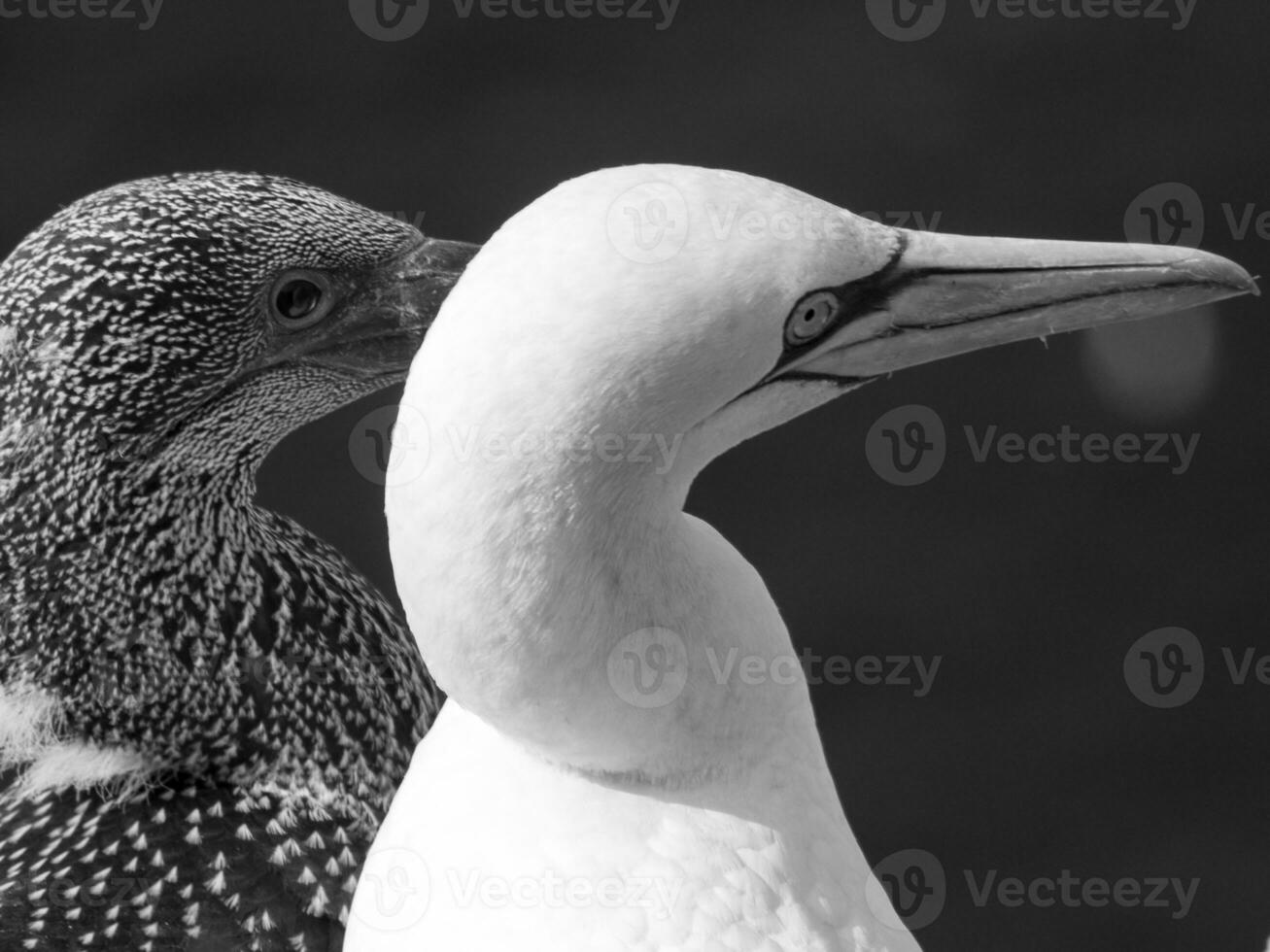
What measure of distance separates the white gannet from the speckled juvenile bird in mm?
1288

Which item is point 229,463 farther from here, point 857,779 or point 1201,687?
point 1201,687

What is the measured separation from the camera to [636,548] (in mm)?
2752

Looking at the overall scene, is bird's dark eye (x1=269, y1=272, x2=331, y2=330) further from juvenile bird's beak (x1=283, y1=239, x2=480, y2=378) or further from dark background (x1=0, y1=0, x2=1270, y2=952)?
dark background (x1=0, y1=0, x2=1270, y2=952)

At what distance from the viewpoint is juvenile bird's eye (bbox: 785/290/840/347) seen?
281cm

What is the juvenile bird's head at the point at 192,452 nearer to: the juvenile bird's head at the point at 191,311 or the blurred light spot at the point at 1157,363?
A: the juvenile bird's head at the point at 191,311

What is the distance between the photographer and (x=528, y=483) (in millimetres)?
2547

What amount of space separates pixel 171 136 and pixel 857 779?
396 cm

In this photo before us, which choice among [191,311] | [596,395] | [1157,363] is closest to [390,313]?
[191,311]

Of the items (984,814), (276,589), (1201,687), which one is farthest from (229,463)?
(1201,687)

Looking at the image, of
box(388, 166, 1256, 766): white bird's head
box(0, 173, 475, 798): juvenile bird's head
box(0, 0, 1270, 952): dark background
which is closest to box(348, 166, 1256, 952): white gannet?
box(388, 166, 1256, 766): white bird's head

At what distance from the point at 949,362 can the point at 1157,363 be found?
2.81ft

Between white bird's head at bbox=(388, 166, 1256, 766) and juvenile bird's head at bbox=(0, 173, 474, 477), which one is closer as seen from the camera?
white bird's head at bbox=(388, 166, 1256, 766)

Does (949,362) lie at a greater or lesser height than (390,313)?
lesser

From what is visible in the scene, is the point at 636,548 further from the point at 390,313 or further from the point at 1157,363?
the point at 1157,363
